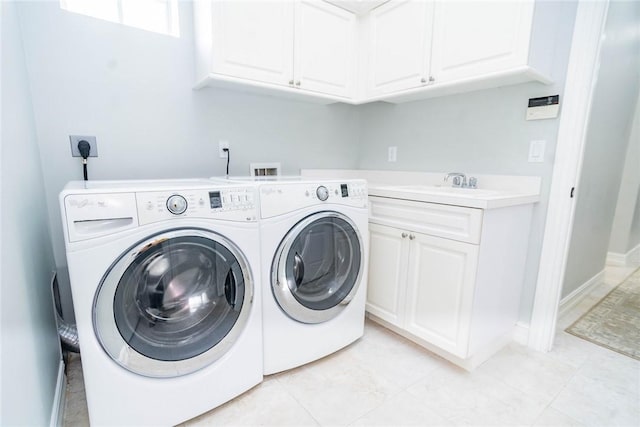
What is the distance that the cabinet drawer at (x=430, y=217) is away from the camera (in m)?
1.40

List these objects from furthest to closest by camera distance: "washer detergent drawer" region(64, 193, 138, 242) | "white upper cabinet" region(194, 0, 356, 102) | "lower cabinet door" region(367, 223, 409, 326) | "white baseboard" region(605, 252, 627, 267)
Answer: "white baseboard" region(605, 252, 627, 267), "lower cabinet door" region(367, 223, 409, 326), "white upper cabinet" region(194, 0, 356, 102), "washer detergent drawer" region(64, 193, 138, 242)

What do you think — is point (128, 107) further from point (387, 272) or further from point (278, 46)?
point (387, 272)

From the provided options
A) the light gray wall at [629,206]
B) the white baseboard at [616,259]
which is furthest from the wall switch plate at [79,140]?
the white baseboard at [616,259]

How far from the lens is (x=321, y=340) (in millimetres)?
1568

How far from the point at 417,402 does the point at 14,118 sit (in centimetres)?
188

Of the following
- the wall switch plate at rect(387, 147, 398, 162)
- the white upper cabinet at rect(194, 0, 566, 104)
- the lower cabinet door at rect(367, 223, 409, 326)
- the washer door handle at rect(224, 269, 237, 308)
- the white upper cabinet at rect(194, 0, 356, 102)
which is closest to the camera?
the washer door handle at rect(224, 269, 237, 308)

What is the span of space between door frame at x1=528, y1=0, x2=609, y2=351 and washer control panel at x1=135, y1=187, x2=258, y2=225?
1535 mm

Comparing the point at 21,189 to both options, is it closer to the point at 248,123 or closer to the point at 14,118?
the point at 14,118

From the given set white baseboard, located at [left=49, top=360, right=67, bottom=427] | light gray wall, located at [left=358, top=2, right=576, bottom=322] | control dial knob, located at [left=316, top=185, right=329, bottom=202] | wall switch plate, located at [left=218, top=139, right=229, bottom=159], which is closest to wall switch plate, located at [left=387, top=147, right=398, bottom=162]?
light gray wall, located at [left=358, top=2, right=576, bottom=322]

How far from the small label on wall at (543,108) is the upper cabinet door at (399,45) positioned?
22.5 inches

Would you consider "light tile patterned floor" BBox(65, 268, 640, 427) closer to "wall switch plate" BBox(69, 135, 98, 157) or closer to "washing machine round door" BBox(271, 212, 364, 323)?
"washing machine round door" BBox(271, 212, 364, 323)

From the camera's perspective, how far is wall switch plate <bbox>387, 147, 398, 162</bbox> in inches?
93.3

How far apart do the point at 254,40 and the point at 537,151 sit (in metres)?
1.61

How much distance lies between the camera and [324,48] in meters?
1.92
